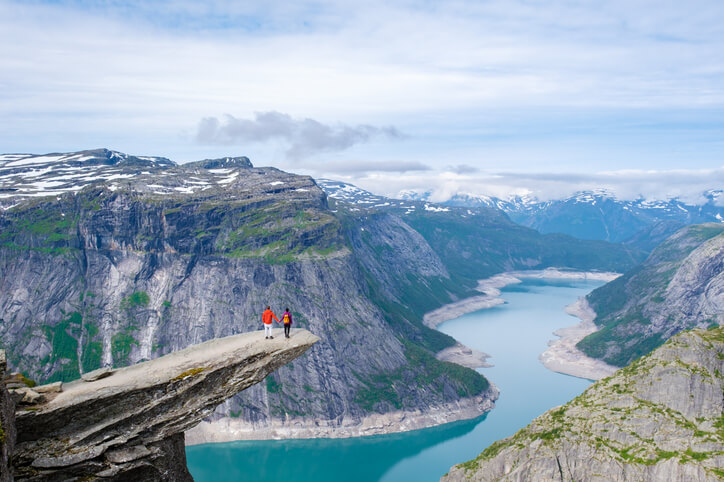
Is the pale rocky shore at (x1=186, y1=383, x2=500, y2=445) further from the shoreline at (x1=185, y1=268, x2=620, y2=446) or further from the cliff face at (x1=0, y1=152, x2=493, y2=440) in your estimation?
the cliff face at (x1=0, y1=152, x2=493, y2=440)

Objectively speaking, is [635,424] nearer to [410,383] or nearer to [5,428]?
[5,428]

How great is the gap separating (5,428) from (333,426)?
135894mm

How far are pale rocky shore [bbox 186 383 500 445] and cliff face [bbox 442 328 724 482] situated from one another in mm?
89177

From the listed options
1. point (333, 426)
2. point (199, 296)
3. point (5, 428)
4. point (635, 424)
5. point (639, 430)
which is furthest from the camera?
point (199, 296)

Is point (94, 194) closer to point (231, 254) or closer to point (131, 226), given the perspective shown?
point (131, 226)

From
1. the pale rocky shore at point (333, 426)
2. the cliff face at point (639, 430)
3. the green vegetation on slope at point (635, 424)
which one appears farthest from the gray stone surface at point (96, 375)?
the pale rocky shore at point (333, 426)

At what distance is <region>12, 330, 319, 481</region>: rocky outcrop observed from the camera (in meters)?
21.9

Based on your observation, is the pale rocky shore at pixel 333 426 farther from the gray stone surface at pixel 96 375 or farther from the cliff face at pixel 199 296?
the gray stone surface at pixel 96 375

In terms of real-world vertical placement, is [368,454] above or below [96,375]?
below

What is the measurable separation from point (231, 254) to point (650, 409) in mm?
146033

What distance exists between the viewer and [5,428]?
772 inches

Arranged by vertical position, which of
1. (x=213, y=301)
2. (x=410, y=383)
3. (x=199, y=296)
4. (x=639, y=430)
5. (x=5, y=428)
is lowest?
(x=410, y=383)

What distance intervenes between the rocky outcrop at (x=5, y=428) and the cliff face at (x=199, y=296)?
13366cm

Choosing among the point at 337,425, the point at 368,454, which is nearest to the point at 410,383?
the point at 337,425
